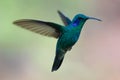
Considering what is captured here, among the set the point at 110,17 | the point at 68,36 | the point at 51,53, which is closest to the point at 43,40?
the point at 51,53

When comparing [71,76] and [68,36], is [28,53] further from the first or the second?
[68,36]

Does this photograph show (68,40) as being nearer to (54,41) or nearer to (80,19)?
(80,19)

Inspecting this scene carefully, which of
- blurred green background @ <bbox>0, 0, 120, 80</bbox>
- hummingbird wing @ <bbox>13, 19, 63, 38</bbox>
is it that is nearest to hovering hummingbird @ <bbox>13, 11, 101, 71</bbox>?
hummingbird wing @ <bbox>13, 19, 63, 38</bbox>

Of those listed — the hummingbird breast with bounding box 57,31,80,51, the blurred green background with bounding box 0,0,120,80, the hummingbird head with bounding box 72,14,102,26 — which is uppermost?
the hummingbird head with bounding box 72,14,102,26

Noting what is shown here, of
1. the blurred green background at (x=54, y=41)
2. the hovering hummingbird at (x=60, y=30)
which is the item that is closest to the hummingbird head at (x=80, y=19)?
the hovering hummingbird at (x=60, y=30)

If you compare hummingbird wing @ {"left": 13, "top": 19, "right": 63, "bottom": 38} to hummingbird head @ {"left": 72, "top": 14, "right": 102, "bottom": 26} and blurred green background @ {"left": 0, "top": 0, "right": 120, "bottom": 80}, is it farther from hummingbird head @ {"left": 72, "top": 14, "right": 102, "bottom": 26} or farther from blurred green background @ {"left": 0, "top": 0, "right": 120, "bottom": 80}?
blurred green background @ {"left": 0, "top": 0, "right": 120, "bottom": 80}

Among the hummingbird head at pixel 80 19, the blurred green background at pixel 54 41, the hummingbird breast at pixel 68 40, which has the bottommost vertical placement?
the blurred green background at pixel 54 41

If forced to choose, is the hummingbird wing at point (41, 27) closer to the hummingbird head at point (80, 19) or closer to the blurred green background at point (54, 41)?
the hummingbird head at point (80, 19)

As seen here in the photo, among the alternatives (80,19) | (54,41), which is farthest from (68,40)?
(54,41)
